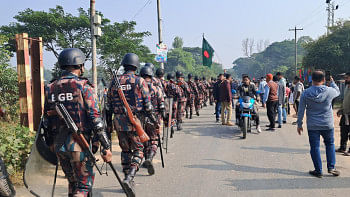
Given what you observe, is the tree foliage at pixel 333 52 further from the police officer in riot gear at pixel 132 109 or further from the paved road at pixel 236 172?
the police officer in riot gear at pixel 132 109

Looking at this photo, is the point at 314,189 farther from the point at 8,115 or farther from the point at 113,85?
the point at 8,115

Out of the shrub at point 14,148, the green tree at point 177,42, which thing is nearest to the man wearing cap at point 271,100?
the shrub at point 14,148

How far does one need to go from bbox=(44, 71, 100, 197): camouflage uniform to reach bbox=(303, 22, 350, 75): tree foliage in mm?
26951

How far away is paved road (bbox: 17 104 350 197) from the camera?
4.44 metres

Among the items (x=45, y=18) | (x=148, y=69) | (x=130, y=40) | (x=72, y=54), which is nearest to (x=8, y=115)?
(x=148, y=69)

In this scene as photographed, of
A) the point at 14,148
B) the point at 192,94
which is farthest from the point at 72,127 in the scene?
the point at 192,94

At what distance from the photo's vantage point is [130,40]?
2983 centimetres

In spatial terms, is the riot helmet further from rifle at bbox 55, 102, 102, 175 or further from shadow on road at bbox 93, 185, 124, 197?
shadow on road at bbox 93, 185, 124, 197

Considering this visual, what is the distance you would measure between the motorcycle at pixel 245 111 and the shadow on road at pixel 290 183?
3.45 meters

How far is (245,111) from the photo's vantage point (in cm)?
862

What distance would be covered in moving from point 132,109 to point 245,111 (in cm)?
484

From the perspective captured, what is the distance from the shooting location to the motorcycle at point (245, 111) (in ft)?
27.3

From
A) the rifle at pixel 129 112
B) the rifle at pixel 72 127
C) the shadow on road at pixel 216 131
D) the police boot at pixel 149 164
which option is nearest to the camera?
the rifle at pixel 72 127

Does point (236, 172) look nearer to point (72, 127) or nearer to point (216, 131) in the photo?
point (72, 127)
